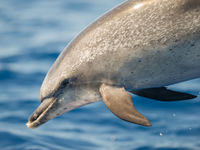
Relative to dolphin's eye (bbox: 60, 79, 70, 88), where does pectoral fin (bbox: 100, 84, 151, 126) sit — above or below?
below

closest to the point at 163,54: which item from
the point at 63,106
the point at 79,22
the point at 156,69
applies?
the point at 156,69

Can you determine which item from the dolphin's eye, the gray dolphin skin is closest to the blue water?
the gray dolphin skin

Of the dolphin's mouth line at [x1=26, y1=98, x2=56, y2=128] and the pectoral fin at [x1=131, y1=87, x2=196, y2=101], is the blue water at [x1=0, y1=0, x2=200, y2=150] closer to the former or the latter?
the pectoral fin at [x1=131, y1=87, x2=196, y2=101]

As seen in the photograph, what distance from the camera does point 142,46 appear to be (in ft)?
17.7

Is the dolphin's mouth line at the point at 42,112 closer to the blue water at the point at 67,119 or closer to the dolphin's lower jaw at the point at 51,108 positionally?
the dolphin's lower jaw at the point at 51,108

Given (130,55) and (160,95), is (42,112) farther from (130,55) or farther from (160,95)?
(160,95)

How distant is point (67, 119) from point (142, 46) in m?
3.64

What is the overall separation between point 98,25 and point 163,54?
1037mm

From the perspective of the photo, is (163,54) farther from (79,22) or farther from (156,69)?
(79,22)

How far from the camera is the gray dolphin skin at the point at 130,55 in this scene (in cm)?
532

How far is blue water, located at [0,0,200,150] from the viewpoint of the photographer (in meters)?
7.52

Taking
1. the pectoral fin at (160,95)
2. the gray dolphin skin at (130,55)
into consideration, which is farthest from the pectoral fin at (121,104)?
the pectoral fin at (160,95)

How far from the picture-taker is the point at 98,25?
574cm

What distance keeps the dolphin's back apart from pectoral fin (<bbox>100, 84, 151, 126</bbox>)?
0.46 feet
